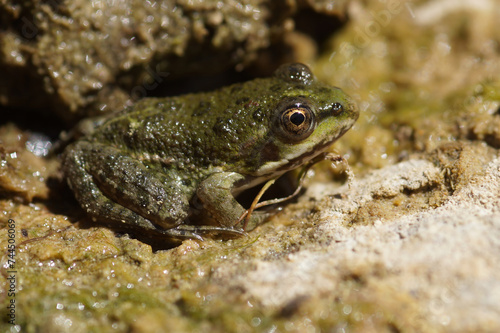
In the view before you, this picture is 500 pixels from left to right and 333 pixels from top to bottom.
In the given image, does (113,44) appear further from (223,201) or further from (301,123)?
(301,123)

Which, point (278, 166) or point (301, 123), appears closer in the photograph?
point (301, 123)

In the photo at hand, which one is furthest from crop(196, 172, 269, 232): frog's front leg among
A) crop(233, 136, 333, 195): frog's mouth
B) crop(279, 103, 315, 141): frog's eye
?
crop(279, 103, 315, 141): frog's eye

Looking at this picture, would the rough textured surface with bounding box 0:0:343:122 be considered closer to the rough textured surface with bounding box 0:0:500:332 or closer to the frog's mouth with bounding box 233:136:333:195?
the rough textured surface with bounding box 0:0:500:332

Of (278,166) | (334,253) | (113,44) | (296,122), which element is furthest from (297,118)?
(113,44)

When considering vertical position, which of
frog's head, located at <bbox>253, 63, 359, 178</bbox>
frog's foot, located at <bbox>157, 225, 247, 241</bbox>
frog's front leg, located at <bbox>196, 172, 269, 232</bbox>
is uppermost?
frog's head, located at <bbox>253, 63, 359, 178</bbox>

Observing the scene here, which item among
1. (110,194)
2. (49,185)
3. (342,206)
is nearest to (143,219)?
(110,194)

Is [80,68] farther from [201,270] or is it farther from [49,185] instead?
[201,270]
